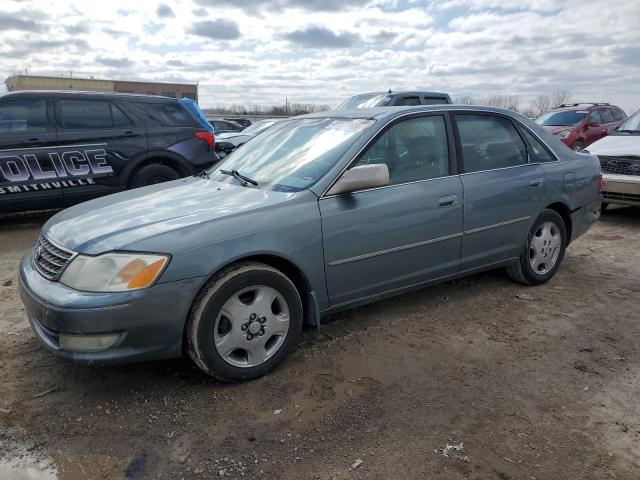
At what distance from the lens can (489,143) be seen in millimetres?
4309

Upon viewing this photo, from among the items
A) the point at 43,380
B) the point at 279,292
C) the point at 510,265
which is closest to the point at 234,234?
the point at 279,292

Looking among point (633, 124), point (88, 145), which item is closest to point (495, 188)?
point (88, 145)

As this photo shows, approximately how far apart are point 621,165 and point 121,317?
24.2ft

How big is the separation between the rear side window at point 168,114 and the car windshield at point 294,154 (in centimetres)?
374

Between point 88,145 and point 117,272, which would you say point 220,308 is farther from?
point 88,145

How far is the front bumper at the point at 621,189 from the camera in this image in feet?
23.6

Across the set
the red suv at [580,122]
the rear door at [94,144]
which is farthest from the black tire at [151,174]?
the red suv at [580,122]

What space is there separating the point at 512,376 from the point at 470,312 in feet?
3.34

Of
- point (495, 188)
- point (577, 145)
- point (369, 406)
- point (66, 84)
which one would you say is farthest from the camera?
point (66, 84)

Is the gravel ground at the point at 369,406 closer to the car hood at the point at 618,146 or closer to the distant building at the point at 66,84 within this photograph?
the car hood at the point at 618,146

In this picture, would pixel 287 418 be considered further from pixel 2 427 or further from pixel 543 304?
pixel 543 304

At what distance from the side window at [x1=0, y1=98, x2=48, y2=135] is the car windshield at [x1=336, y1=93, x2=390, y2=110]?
17.2 ft

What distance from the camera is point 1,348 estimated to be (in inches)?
139

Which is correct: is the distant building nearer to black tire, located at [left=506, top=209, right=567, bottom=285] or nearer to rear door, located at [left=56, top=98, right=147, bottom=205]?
rear door, located at [left=56, top=98, right=147, bottom=205]
